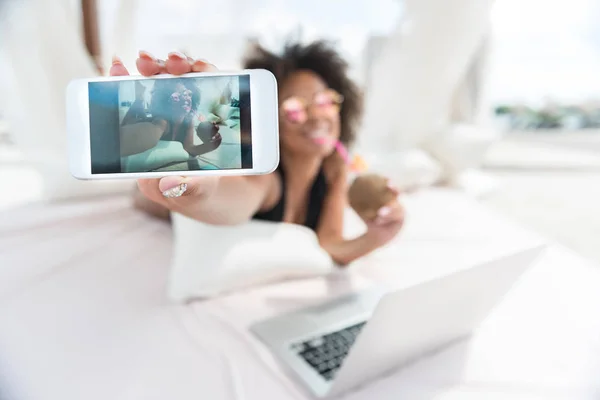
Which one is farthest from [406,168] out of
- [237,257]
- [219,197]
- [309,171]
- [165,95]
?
[165,95]

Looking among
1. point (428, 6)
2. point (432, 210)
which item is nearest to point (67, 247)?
point (432, 210)

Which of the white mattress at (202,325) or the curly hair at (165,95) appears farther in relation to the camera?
the white mattress at (202,325)

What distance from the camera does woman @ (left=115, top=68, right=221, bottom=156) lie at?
587 mm

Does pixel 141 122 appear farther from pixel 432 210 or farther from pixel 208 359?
pixel 432 210

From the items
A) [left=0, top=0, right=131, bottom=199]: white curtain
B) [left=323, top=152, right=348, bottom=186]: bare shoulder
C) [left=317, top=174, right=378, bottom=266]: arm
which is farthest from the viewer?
[left=0, top=0, right=131, bottom=199]: white curtain

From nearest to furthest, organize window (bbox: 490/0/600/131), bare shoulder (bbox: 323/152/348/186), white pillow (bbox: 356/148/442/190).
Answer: bare shoulder (bbox: 323/152/348/186), white pillow (bbox: 356/148/442/190), window (bbox: 490/0/600/131)

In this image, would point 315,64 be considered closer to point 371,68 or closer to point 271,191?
point 271,191

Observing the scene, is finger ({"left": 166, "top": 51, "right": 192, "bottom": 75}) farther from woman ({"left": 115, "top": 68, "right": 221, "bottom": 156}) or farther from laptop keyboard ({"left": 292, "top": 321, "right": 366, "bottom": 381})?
laptop keyboard ({"left": 292, "top": 321, "right": 366, "bottom": 381})

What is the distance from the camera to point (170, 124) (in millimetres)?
→ 597

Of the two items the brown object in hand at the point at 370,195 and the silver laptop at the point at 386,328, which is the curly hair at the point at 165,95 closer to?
the silver laptop at the point at 386,328

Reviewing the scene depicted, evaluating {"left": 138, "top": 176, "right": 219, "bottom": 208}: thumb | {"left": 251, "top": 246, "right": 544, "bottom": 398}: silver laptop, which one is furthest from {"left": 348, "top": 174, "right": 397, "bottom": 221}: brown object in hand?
{"left": 138, "top": 176, "right": 219, "bottom": 208}: thumb

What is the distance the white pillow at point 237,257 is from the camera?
0.94 m

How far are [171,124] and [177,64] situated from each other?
0.24ft

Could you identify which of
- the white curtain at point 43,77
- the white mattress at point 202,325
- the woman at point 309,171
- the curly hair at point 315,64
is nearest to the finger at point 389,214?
the woman at point 309,171
